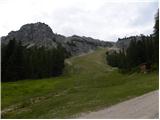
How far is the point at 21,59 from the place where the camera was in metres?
105

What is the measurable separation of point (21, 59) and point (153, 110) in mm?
85772

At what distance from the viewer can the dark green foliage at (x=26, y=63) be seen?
10062 cm

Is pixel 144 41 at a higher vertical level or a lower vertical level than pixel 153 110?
higher

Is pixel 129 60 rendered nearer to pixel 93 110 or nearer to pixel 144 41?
pixel 144 41

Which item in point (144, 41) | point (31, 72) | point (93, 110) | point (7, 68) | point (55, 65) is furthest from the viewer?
point (55, 65)

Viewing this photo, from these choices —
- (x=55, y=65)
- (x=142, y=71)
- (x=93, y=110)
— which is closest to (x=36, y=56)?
(x=55, y=65)

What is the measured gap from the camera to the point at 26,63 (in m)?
113

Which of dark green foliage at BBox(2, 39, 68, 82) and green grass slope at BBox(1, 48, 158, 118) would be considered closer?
green grass slope at BBox(1, 48, 158, 118)

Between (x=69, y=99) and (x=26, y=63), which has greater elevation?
(x=26, y=63)

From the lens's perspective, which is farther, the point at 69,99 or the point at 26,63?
the point at 26,63

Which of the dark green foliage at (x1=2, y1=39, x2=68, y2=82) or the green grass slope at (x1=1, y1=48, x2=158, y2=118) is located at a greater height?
the dark green foliage at (x1=2, y1=39, x2=68, y2=82)

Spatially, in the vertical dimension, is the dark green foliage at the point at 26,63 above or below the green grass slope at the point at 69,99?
above

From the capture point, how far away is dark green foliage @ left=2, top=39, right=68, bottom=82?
3962 inches

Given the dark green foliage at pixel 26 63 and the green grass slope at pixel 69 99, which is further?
the dark green foliage at pixel 26 63
